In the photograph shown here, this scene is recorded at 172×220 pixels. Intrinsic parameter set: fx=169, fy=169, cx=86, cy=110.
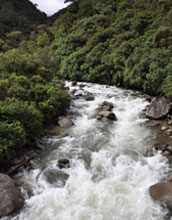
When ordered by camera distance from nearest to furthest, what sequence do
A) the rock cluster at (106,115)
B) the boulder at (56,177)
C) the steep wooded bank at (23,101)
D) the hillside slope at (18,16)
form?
1. the boulder at (56,177)
2. the steep wooded bank at (23,101)
3. the rock cluster at (106,115)
4. the hillside slope at (18,16)

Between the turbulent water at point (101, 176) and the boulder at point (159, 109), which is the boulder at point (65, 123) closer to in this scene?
the turbulent water at point (101, 176)

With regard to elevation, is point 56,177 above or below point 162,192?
below

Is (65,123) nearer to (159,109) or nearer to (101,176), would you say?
(101,176)

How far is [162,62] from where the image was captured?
14188 millimetres

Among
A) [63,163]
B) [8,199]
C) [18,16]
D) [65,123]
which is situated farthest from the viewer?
[18,16]

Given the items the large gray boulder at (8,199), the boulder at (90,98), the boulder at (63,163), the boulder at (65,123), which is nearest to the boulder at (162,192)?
the boulder at (63,163)

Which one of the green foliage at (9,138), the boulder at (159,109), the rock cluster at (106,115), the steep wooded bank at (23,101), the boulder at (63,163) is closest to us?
the green foliage at (9,138)

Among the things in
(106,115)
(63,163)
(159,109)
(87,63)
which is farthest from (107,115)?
(87,63)

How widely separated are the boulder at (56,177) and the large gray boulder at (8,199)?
1.16m

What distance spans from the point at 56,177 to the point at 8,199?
1770mm

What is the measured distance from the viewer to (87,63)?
889 inches

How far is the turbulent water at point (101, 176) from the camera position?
16.0ft

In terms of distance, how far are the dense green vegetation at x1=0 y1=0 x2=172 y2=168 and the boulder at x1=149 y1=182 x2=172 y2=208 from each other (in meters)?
5.25

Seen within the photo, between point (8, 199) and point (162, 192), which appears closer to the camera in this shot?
point (8, 199)
